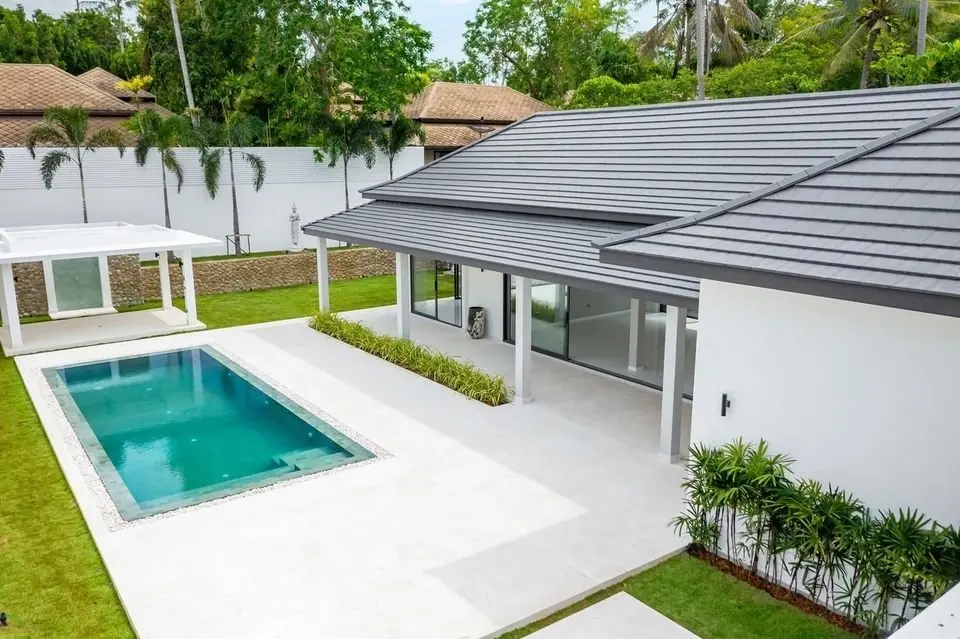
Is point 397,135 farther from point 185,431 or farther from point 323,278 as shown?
point 185,431

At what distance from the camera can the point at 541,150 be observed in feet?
59.1

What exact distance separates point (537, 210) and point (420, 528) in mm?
7886

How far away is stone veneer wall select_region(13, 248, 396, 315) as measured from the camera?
20.9 metres

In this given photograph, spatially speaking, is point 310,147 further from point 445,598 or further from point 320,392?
point 445,598

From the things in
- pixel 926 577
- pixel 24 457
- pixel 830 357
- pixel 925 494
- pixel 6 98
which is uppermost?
pixel 6 98

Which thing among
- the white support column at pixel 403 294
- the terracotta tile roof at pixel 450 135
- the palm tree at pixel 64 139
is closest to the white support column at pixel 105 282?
the palm tree at pixel 64 139


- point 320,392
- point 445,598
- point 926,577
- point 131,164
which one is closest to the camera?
point 926,577

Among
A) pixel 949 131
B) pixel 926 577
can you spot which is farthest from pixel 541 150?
pixel 926 577

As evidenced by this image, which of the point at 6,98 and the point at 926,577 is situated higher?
the point at 6,98

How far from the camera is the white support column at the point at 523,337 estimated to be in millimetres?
13398

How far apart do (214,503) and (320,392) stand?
15.1ft

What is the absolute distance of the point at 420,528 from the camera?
933 cm

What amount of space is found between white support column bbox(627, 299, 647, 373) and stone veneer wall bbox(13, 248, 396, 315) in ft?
44.9

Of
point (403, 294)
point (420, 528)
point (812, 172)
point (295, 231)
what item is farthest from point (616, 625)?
point (295, 231)
